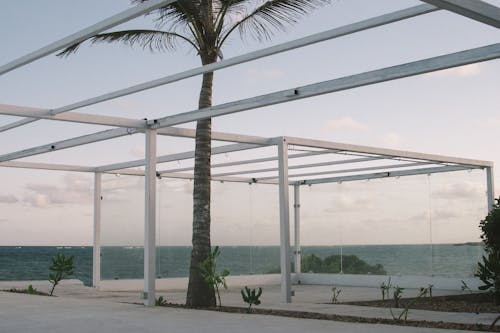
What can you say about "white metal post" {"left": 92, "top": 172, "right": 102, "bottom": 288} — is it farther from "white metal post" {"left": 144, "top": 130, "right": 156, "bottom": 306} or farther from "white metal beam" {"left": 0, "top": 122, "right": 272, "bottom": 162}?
"white metal post" {"left": 144, "top": 130, "right": 156, "bottom": 306}

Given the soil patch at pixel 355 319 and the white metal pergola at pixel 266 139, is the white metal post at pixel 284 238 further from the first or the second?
the soil patch at pixel 355 319

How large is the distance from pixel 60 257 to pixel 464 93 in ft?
32.0

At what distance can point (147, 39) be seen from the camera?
12.7m

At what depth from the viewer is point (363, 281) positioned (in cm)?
1948

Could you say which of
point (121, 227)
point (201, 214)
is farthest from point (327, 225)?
point (201, 214)

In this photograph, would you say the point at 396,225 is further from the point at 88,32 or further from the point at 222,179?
the point at 88,32

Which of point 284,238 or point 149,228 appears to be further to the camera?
point 284,238

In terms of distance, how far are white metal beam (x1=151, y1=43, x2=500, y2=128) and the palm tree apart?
0.69 metres

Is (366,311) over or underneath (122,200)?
underneath

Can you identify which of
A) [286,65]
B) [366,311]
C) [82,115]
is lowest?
[366,311]

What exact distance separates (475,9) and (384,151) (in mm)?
8831

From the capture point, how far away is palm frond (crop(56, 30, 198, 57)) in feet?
40.7

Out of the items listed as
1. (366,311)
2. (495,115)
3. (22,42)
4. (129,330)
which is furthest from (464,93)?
(129,330)

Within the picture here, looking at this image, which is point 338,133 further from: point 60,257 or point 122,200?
point 60,257
